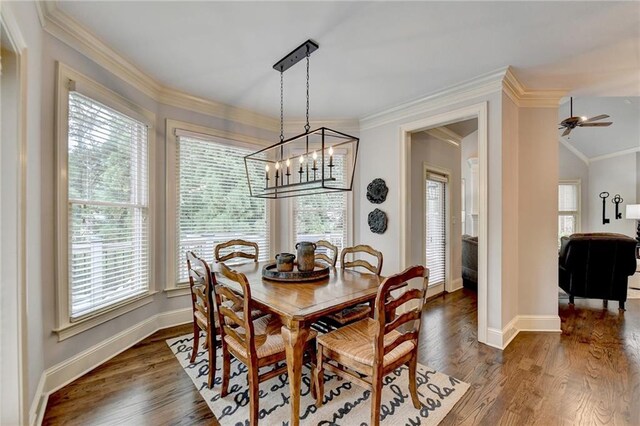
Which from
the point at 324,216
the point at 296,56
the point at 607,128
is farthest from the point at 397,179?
the point at 607,128

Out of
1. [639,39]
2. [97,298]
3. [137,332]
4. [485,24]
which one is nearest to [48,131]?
[97,298]

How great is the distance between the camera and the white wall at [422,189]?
4.07m

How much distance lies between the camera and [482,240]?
285 cm

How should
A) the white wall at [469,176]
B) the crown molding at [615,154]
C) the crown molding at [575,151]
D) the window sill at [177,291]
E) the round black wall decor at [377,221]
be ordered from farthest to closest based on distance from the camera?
the crown molding at [575,151], the crown molding at [615,154], the white wall at [469,176], the round black wall decor at [377,221], the window sill at [177,291]

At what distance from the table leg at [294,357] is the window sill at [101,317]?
5.95 feet

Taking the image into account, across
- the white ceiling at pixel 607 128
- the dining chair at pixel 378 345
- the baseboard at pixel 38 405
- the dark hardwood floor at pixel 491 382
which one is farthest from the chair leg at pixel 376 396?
the white ceiling at pixel 607 128

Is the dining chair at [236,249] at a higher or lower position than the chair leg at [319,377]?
higher

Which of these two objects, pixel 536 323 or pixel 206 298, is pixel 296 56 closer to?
pixel 206 298

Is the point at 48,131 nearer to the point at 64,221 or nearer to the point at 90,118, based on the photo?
the point at 90,118

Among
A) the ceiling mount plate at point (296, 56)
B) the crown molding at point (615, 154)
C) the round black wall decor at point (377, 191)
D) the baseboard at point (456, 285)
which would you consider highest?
the crown molding at point (615, 154)

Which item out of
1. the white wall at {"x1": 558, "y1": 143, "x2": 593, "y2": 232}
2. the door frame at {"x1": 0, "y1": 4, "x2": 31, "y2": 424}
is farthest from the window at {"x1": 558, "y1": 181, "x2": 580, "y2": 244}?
the door frame at {"x1": 0, "y1": 4, "x2": 31, "y2": 424}

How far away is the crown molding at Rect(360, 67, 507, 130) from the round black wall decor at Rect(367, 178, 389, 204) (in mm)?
811

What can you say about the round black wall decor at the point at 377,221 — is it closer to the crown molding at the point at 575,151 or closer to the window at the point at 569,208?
the window at the point at 569,208

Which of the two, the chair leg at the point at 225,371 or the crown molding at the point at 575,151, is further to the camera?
the crown molding at the point at 575,151
